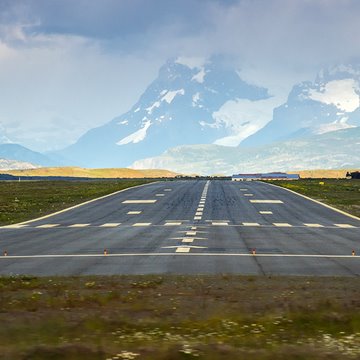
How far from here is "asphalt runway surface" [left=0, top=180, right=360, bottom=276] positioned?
19688 millimetres

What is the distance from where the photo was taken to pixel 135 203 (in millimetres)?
56844

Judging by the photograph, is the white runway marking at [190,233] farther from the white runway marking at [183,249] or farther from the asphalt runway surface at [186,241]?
the white runway marking at [183,249]

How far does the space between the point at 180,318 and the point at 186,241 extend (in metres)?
16.1

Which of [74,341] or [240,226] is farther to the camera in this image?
[240,226]

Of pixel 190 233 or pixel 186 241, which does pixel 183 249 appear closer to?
pixel 186 241

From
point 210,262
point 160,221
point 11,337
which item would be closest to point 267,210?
point 160,221

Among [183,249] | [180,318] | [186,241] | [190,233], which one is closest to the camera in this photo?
[180,318]

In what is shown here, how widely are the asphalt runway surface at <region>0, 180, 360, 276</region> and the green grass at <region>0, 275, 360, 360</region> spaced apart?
2.81 metres

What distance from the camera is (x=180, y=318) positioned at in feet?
38.1

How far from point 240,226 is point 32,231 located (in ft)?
38.9

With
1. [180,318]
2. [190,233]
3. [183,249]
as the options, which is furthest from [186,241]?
[180,318]

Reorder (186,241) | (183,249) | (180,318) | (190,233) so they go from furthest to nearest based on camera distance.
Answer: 1. (190,233)
2. (186,241)
3. (183,249)
4. (180,318)

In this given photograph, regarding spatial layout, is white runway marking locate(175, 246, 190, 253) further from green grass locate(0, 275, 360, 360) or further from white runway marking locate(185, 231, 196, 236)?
green grass locate(0, 275, 360, 360)

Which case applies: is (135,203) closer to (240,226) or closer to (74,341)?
(240,226)
